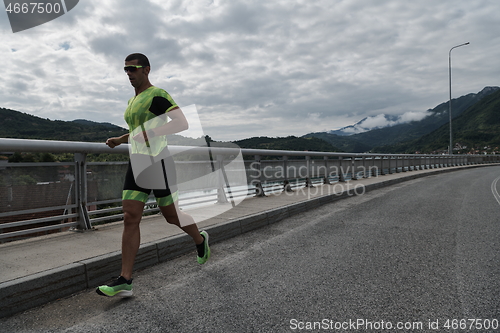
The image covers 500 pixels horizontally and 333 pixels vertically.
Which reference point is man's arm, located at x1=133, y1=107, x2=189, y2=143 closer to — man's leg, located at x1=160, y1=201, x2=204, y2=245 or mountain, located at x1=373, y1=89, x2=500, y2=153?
man's leg, located at x1=160, y1=201, x2=204, y2=245

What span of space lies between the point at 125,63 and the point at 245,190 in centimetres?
616

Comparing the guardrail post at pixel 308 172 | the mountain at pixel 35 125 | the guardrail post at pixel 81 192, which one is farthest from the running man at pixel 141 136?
the mountain at pixel 35 125

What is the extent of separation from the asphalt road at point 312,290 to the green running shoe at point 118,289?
9 centimetres

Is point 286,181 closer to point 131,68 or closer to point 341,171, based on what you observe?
point 341,171

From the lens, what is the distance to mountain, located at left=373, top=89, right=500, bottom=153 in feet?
332

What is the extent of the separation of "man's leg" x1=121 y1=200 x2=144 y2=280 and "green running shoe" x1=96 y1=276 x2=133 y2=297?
0.18 feet

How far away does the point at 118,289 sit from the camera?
2.95m

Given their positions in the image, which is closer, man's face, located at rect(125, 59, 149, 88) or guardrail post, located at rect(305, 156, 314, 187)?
man's face, located at rect(125, 59, 149, 88)

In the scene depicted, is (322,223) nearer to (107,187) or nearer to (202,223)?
(202,223)

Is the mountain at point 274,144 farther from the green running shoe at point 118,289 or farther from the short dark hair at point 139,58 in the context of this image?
the green running shoe at point 118,289

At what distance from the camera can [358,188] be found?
1252 cm

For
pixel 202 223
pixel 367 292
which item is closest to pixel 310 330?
pixel 367 292

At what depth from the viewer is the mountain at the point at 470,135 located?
101 meters

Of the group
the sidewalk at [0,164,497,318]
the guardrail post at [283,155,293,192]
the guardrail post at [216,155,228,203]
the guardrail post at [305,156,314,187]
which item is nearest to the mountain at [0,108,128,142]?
the guardrail post at [305,156,314,187]
